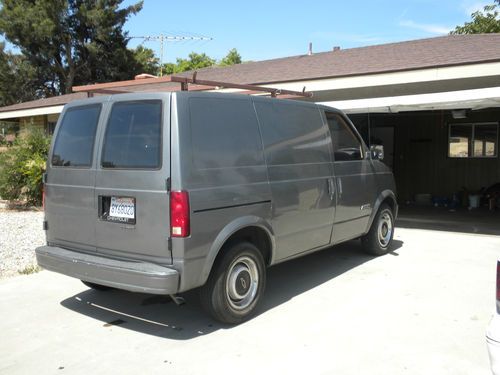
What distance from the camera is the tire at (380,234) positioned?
6773mm

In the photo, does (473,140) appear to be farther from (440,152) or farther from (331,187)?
(331,187)

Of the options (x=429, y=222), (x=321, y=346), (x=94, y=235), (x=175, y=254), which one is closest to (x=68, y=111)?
(x=94, y=235)

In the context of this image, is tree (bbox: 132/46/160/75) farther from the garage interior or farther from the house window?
the house window

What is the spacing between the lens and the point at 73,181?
451 centimetres

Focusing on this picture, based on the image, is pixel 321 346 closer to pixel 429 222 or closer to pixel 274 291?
pixel 274 291

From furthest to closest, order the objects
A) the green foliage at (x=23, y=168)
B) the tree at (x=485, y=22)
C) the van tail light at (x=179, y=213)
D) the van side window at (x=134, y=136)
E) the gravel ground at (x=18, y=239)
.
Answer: the tree at (x=485, y=22) → the green foliage at (x=23, y=168) → the gravel ground at (x=18, y=239) → the van side window at (x=134, y=136) → the van tail light at (x=179, y=213)

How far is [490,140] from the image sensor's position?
13203 mm

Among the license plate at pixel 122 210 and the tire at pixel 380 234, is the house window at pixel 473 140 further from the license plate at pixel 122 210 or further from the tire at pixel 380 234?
the license plate at pixel 122 210

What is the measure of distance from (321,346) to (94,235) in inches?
86.5

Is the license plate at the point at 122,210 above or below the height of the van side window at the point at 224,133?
below

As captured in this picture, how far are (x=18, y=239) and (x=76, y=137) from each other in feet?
14.9

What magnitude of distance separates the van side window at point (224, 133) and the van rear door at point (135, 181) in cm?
28

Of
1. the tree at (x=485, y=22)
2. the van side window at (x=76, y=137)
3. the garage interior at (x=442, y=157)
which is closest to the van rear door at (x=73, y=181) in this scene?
the van side window at (x=76, y=137)

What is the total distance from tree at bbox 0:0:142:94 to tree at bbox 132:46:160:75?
774 millimetres
